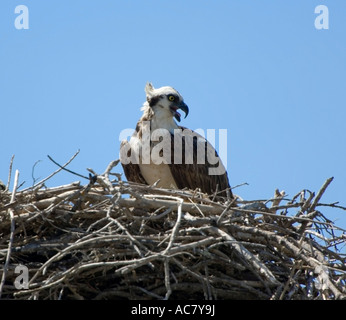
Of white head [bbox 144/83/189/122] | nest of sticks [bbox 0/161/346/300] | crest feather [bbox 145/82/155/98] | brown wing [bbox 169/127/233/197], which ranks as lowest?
nest of sticks [bbox 0/161/346/300]

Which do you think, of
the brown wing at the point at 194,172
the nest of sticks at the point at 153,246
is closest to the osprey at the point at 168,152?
the brown wing at the point at 194,172

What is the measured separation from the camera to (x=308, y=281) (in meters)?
8.11

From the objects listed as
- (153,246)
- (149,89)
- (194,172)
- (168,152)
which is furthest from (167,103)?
(153,246)

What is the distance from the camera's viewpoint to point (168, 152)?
1026 centimetres

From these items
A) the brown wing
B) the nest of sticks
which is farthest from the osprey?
the nest of sticks

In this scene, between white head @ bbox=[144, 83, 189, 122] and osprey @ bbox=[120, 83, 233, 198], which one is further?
white head @ bbox=[144, 83, 189, 122]

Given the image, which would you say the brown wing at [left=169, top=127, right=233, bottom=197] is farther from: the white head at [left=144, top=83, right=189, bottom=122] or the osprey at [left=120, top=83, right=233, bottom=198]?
the white head at [left=144, top=83, right=189, bottom=122]

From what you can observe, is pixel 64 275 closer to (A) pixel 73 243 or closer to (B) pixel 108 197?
(A) pixel 73 243

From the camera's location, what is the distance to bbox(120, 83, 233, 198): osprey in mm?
10281

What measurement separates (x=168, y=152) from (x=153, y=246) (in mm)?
2444

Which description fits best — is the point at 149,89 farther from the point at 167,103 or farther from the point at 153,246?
the point at 153,246

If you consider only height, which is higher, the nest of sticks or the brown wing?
the brown wing

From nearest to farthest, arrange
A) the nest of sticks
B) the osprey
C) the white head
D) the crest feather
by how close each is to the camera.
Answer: the nest of sticks → the osprey → the white head → the crest feather
